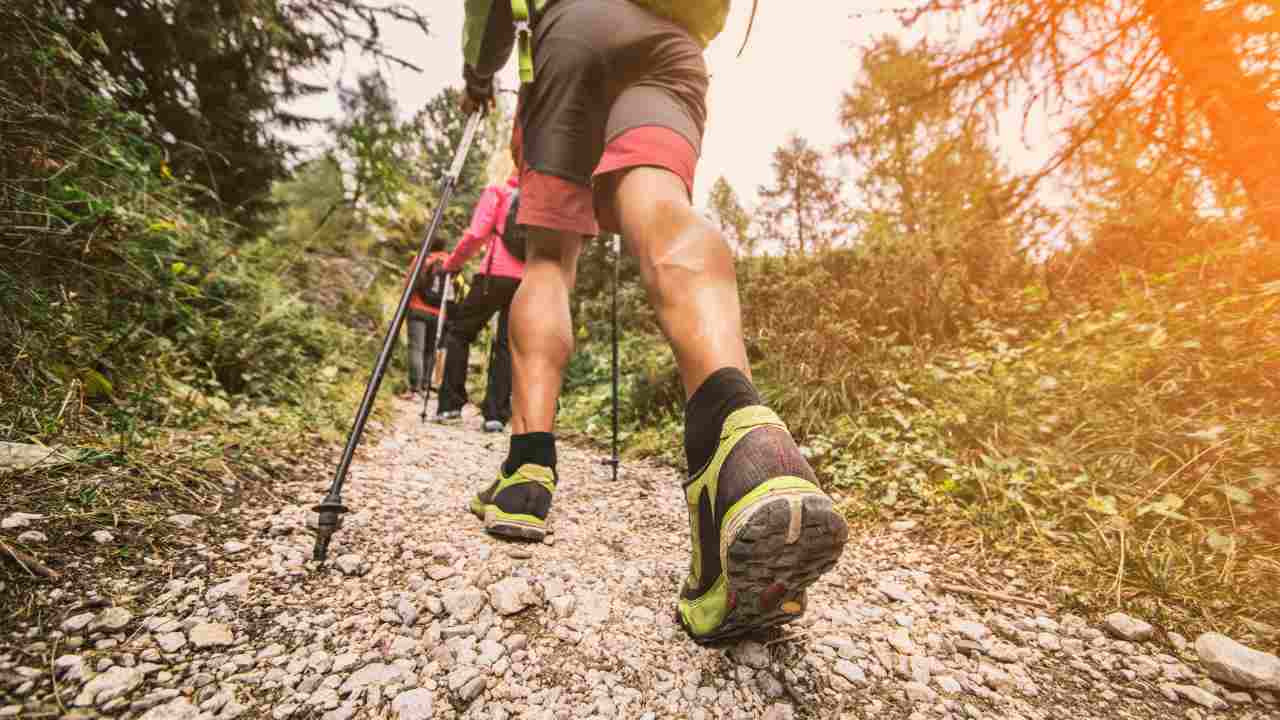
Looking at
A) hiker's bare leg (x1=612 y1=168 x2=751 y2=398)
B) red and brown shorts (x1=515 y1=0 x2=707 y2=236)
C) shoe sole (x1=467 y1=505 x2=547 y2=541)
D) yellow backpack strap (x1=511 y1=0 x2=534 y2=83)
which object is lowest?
shoe sole (x1=467 y1=505 x2=547 y2=541)

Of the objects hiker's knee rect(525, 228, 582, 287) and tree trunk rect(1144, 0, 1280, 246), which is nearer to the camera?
hiker's knee rect(525, 228, 582, 287)

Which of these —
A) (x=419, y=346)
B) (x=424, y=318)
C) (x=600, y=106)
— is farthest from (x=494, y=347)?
(x=600, y=106)

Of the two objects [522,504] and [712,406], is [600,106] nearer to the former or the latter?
[712,406]

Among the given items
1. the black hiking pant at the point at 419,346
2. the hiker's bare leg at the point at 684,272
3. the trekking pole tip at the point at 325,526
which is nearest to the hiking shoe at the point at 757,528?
the hiker's bare leg at the point at 684,272

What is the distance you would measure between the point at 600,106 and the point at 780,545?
1290 mm

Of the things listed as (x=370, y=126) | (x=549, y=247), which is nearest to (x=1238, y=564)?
(x=549, y=247)

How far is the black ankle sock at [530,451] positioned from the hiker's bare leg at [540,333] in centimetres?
3

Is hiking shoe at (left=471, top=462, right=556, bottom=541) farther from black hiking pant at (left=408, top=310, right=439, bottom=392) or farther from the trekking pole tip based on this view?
black hiking pant at (left=408, top=310, right=439, bottom=392)

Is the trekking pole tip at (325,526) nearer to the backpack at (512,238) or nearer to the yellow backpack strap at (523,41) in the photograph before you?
the yellow backpack strap at (523,41)

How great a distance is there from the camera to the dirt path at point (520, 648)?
842 millimetres

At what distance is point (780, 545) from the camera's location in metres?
0.80

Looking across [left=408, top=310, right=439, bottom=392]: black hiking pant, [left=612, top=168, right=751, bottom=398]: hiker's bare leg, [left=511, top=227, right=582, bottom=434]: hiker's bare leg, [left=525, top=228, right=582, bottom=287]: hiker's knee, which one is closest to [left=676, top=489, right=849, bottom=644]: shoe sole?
[left=612, top=168, right=751, bottom=398]: hiker's bare leg

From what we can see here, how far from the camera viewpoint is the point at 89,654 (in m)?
0.84

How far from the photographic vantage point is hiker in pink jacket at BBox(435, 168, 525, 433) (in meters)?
4.17
